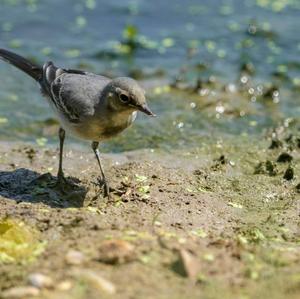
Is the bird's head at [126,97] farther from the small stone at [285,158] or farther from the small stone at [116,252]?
the small stone at [285,158]

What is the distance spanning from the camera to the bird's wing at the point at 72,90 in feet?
25.3

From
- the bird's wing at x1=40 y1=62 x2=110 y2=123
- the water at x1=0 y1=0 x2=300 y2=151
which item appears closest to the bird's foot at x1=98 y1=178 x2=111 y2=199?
the bird's wing at x1=40 y1=62 x2=110 y2=123

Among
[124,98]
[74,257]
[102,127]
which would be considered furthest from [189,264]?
[102,127]

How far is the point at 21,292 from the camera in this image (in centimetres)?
496

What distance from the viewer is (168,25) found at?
49.8 ft

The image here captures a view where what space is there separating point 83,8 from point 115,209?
9.76 metres

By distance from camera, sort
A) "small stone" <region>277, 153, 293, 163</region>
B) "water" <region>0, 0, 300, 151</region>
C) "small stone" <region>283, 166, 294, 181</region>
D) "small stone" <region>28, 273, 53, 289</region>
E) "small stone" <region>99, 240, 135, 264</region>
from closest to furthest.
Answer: "small stone" <region>28, 273, 53, 289</region>
"small stone" <region>99, 240, 135, 264</region>
"small stone" <region>283, 166, 294, 181</region>
"small stone" <region>277, 153, 293, 163</region>
"water" <region>0, 0, 300, 151</region>

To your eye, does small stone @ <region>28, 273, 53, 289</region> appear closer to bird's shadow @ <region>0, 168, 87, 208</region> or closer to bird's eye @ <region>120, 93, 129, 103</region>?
bird's shadow @ <region>0, 168, 87, 208</region>

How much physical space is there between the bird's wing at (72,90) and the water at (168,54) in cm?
155

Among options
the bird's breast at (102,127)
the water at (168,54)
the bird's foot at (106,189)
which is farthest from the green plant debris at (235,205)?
Result: the water at (168,54)

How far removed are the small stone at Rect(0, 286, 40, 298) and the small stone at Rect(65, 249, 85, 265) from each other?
1.51 feet

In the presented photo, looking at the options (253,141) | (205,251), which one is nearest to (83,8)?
(253,141)

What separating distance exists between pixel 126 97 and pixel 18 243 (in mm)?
2085

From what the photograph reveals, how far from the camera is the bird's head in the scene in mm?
7227
